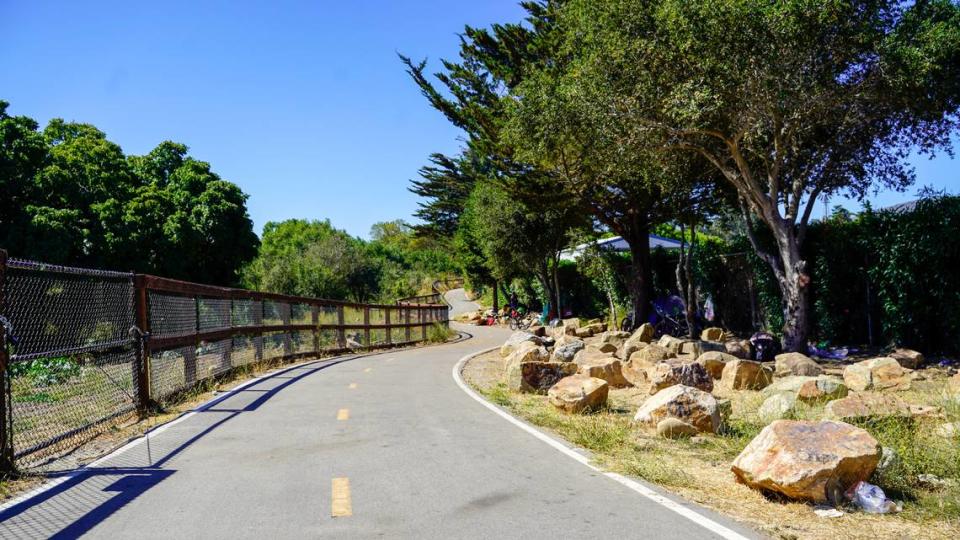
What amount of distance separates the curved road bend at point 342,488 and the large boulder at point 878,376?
19.8 feet

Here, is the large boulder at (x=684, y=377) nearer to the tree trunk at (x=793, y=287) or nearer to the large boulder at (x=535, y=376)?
the large boulder at (x=535, y=376)

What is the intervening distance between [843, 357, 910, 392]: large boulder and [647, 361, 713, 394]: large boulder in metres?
2.32

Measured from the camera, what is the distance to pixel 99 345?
8625 millimetres

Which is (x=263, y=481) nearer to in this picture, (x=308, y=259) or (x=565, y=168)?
(x=565, y=168)

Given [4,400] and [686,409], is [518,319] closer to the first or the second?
[686,409]

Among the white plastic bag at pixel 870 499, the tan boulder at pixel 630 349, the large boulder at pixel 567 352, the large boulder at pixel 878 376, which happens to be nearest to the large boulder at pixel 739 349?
the tan boulder at pixel 630 349

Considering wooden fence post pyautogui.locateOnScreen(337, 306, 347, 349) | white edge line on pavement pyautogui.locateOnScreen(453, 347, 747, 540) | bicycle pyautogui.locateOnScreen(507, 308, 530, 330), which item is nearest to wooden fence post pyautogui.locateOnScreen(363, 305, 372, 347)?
wooden fence post pyautogui.locateOnScreen(337, 306, 347, 349)

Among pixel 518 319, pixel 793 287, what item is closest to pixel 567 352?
pixel 793 287

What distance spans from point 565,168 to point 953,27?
31.4ft

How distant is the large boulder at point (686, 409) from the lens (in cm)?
Result: 866

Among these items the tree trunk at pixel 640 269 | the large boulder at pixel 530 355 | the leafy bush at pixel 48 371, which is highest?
the tree trunk at pixel 640 269

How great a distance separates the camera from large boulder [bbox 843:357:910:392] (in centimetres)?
1156

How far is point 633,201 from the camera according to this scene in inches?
933

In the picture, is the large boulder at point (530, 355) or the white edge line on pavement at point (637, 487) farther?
the large boulder at point (530, 355)
